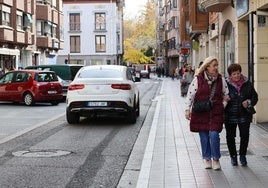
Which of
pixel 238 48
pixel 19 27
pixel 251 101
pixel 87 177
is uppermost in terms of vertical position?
pixel 19 27

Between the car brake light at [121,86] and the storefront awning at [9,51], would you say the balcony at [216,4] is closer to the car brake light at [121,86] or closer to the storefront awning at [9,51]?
the car brake light at [121,86]

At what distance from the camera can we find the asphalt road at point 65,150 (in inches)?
316

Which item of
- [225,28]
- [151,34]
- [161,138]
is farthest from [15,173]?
[151,34]

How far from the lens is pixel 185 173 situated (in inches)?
318

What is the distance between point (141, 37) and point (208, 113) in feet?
335

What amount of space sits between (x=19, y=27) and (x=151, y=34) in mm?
70778

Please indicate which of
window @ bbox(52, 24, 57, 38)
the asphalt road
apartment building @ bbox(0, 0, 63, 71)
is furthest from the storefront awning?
the asphalt road

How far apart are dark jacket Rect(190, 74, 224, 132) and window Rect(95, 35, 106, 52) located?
70.3 meters

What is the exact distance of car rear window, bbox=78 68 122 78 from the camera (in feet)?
51.4

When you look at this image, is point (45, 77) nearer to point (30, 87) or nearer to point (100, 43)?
point (30, 87)

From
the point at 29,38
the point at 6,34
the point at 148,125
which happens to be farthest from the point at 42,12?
the point at 148,125

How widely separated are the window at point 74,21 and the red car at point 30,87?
179 ft

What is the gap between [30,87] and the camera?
23500 millimetres

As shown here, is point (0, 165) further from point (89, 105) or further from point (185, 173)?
point (89, 105)
